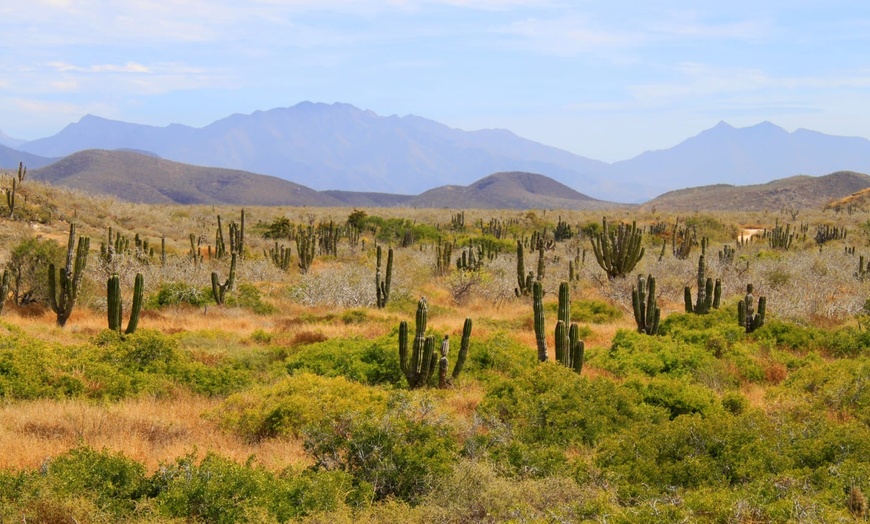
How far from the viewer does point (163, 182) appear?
498ft

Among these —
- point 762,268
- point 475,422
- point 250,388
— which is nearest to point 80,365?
point 250,388

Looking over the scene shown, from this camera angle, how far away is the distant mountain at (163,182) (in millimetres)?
140625

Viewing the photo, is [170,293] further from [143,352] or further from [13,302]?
[143,352]

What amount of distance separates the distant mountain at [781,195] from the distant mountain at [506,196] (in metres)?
40.3

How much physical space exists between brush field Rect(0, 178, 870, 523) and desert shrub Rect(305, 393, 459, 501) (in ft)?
0.08

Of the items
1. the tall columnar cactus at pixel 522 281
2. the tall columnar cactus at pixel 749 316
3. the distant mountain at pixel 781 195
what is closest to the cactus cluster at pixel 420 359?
Result: the tall columnar cactus at pixel 749 316

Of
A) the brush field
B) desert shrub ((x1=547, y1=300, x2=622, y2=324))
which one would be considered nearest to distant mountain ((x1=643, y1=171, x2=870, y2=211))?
desert shrub ((x1=547, y1=300, x2=622, y2=324))

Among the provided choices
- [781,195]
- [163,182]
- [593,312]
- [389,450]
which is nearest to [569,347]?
[389,450]

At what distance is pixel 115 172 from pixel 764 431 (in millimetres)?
161513

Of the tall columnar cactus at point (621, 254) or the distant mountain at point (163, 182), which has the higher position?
the distant mountain at point (163, 182)

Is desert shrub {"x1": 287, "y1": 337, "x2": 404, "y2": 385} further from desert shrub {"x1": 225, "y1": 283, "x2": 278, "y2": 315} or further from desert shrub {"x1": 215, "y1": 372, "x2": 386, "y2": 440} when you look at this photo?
desert shrub {"x1": 225, "y1": 283, "x2": 278, "y2": 315}

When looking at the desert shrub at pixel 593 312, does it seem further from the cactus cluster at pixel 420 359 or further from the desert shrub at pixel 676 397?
the desert shrub at pixel 676 397

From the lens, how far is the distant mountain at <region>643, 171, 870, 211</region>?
94.4 m

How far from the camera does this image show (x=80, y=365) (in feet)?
34.6
